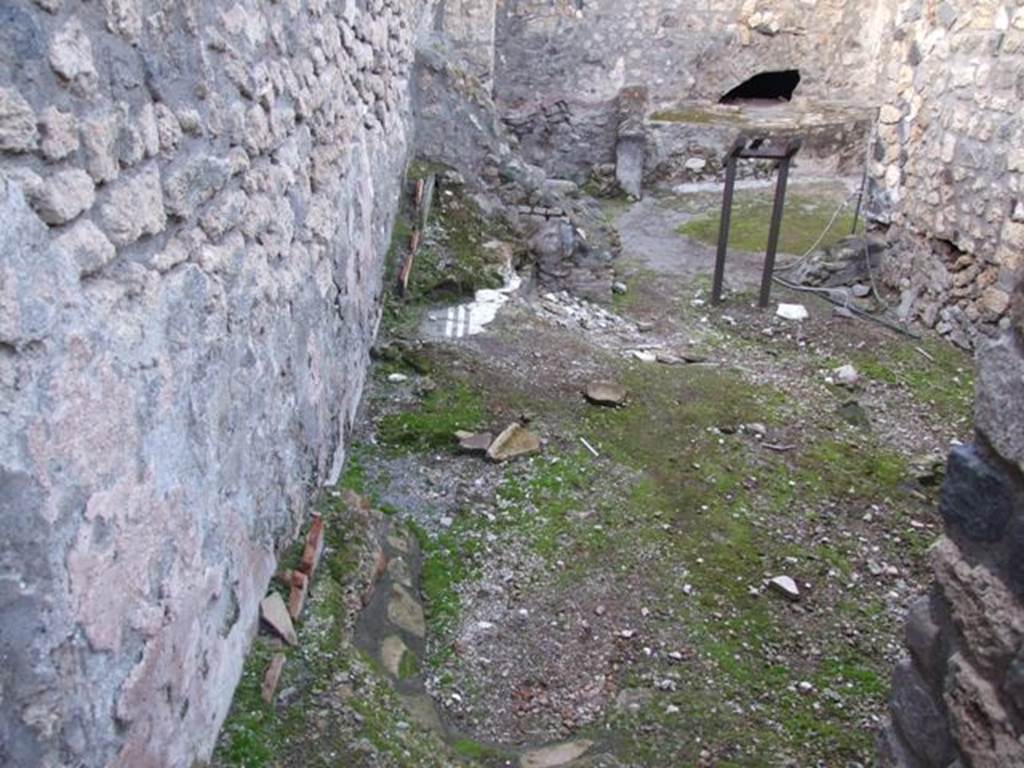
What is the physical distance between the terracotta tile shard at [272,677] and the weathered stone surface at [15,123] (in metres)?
1.48

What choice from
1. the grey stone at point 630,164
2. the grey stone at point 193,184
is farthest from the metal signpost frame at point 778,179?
the grey stone at point 193,184

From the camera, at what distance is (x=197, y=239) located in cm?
185

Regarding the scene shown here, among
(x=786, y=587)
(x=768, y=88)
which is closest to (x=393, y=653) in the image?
(x=786, y=587)

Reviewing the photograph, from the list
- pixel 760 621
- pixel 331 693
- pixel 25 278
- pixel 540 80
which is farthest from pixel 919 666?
pixel 540 80

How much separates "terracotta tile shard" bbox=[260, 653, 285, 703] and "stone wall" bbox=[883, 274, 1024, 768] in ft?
4.93

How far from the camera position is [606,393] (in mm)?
4465

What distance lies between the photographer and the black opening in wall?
12016 mm

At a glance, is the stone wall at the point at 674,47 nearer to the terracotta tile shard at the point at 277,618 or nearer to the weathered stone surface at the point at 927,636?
the terracotta tile shard at the point at 277,618

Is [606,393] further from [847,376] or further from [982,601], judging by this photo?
[982,601]

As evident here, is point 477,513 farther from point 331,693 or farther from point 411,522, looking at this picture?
point 331,693

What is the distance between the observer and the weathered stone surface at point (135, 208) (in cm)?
143

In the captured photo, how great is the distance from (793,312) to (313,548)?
4.66m

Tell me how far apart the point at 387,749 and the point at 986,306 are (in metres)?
4.78

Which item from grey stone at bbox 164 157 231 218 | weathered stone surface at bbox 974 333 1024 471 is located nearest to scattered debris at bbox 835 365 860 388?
weathered stone surface at bbox 974 333 1024 471
